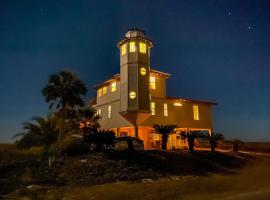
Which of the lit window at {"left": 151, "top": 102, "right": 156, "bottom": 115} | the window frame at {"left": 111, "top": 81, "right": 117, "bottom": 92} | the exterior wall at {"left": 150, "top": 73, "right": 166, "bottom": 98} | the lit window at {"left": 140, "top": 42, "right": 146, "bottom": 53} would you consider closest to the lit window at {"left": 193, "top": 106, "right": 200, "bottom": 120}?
the exterior wall at {"left": 150, "top": 73, "right": 166, "bottom": 98}

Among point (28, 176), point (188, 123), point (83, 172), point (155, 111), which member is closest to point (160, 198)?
point (83, 172)

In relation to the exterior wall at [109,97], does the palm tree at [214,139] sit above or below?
below

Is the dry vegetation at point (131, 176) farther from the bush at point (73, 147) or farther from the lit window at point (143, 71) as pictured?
the lit window at point (143, 71)

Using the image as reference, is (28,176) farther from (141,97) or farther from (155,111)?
(155,111)

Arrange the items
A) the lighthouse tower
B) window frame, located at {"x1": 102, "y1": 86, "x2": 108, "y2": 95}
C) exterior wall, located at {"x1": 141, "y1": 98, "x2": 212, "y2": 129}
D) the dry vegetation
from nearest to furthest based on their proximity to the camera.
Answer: the dry vegetation, the lighthouse tower, exterior wall, located at {"x1": 141, "y1": 98, "x2": 212, "y2": 129}, window frame, located at {"x1": 102, "y1": 86, "x2": 108, "y2": 95}

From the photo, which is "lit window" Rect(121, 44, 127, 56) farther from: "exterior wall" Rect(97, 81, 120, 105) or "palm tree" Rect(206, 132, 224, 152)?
"palm tree" Rect(206, 132, 224, 152)

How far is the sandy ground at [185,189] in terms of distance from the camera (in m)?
12.5

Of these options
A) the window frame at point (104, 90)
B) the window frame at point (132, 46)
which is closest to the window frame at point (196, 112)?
the window frame at point (132, 46)

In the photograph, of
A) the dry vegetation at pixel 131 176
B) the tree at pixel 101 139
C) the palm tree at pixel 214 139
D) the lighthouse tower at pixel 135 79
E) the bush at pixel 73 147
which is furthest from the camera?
the lighthouse tower at pixel 135 79

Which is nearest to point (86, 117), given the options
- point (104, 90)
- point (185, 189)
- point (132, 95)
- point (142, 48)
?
point (132, 95)

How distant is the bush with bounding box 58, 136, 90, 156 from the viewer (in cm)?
2248

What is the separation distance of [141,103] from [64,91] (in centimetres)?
854

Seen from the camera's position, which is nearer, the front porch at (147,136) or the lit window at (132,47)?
the lit window at (132,47)

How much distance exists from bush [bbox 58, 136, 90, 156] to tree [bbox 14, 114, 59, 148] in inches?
53.5
